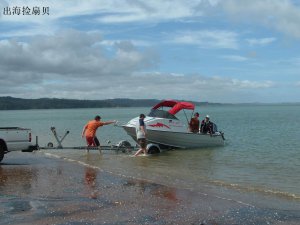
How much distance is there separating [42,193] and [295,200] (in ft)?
18.3

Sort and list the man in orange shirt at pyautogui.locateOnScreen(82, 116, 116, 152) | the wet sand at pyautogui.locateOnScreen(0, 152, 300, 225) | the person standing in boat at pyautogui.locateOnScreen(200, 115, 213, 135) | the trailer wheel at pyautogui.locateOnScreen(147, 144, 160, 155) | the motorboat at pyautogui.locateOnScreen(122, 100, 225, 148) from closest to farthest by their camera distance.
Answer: the wet sand at pyautogui.locateOnScreen(0, 152, 300, 225) → the man in orange shirt at pyautogui.locateOnScreen(82, 116, 116, 152) → the trailer wheel at pyautogui.locateOnScreen(147, 144, 160, 155) → the motorboat at pyautogui.locateOnScreen(122, 100, 225, 148) → the person standing in boat at pyautogui.locateOnScreen(200, 115, 213, 135)

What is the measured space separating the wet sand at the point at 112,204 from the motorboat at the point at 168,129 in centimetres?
1046

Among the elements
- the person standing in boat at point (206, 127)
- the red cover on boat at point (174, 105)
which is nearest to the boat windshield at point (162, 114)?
the red cover on boat at point (174, 105)

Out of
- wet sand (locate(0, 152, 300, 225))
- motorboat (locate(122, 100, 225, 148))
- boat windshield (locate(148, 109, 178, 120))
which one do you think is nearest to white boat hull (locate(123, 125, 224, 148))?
motorboat (locate(122, 100, 225, 148))

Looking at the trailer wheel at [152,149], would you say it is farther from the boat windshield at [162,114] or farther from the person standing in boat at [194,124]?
the person standing in boat at [194,124]

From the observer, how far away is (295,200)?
32.9 ft

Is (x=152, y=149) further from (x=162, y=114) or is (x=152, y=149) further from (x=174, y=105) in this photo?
(x=174, y=105)

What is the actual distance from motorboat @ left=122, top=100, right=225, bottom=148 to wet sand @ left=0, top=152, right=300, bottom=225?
10464 millimetres

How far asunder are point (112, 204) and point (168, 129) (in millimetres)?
14443

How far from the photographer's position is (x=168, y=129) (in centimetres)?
2286

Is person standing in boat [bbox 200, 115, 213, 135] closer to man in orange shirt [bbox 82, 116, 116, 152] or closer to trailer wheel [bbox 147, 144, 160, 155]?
trailer wheel [bbox 147, 144, 160, 155]

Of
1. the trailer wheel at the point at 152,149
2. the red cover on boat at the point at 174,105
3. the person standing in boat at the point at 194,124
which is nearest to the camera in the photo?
the trailer wheel at the point at 152,149

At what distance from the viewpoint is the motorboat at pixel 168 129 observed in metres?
22.7

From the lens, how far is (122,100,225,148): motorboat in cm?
2267
